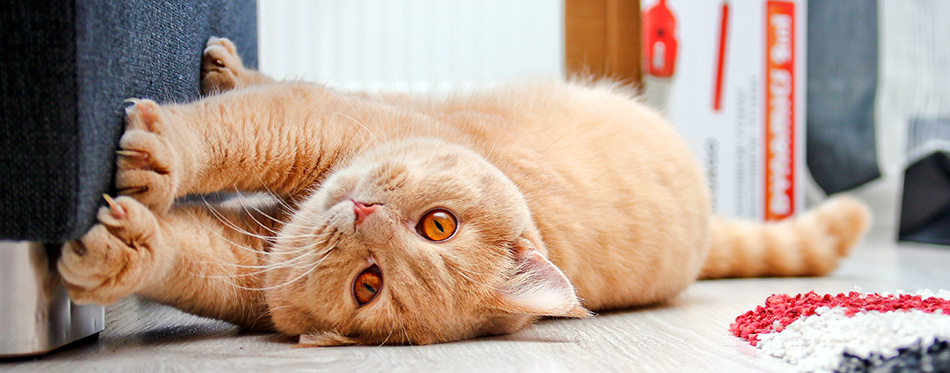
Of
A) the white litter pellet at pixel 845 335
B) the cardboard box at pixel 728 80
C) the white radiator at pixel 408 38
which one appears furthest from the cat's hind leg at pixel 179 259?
the cardboard box at pixel 728 80

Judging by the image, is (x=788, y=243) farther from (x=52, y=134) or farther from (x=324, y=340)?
(x=52, y=134)

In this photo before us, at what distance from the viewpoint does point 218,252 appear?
3.95 ft

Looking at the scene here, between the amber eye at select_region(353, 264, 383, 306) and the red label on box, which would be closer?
the amber eye at select_region(353, 264, 383, 306)

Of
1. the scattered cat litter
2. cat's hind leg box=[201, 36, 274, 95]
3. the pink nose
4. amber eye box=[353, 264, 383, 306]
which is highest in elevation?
cat's hind leg box=[201, 36, 274, 95]

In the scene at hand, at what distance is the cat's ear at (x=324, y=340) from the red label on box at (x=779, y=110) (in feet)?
8.84

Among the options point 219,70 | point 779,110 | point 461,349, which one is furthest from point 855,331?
point 779,110

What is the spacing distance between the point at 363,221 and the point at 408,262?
0.32 ft

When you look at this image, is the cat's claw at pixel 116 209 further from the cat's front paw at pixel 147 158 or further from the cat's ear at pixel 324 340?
the cat's ear at pixel 324 340

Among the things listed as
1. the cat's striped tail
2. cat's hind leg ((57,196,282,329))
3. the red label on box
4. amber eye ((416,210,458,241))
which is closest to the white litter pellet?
amber eye ((416,210,458,241))

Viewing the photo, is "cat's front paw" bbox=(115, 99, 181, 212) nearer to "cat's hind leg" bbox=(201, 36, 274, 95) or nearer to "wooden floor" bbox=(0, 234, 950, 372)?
"wooden floor" bbox=(0, 234, 950, 372)

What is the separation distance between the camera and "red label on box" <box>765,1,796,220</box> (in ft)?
10.9

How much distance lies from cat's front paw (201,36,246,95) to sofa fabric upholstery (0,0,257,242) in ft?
1.64

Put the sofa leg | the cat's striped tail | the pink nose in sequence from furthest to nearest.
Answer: the cat's striped tail, the pink nose, the sofa leg

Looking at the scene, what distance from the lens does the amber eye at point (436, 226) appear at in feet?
3.82
